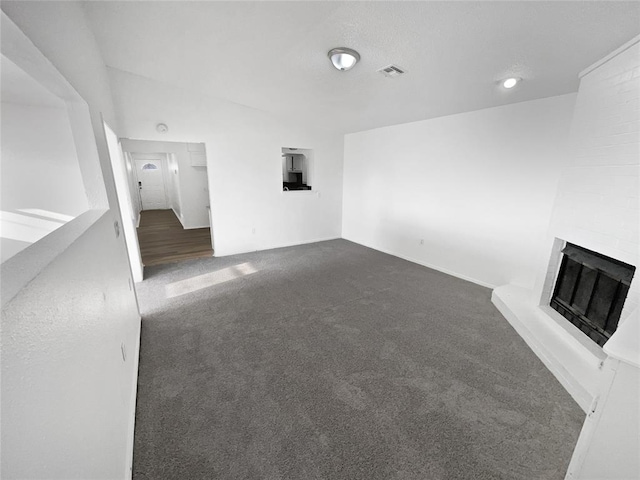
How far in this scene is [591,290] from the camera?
2.22m

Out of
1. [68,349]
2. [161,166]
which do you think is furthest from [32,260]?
[161,166]

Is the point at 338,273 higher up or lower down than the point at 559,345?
Result: lower down

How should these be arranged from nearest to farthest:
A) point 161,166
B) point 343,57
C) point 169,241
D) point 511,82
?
point 343,57 < point 511,82 < point 169,241 < point 161,166

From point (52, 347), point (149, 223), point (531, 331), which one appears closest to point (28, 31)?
point (52, 347)

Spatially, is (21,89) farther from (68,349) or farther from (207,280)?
(207,280)

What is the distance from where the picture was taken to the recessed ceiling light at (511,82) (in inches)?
101

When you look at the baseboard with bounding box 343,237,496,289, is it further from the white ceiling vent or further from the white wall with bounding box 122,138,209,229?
the white wall with bounding box 122,138,209,229

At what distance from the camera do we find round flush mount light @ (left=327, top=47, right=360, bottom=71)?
2.37 m

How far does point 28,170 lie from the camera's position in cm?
173

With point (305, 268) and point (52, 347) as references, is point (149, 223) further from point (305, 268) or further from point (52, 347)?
point (52, 347)

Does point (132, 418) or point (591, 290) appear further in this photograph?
point (591, 290)

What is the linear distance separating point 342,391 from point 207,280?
2.58m

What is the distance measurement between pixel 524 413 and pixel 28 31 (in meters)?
3.30

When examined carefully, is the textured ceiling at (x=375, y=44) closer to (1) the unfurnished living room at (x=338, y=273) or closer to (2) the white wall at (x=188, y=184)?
(1) the unfurnished living room at (x=338, y=273)
